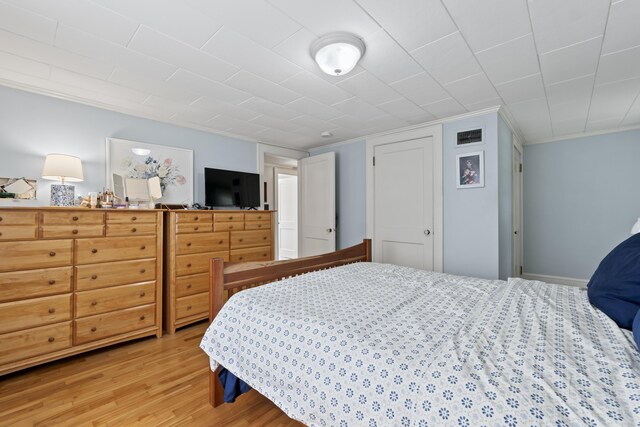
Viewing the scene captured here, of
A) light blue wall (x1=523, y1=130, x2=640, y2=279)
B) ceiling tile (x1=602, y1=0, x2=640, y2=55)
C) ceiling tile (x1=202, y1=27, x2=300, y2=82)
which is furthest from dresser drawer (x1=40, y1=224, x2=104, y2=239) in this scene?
light blue wall (x1=523, y1=130, x2=640, y2=279)

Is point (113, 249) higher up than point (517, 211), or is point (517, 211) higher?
point (517, 211)

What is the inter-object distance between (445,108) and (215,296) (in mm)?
2839

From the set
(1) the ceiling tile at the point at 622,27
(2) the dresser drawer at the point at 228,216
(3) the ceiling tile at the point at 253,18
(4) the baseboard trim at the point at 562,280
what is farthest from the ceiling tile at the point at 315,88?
(4) the baseboard trim at the point at 562,280

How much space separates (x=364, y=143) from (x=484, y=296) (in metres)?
2.87

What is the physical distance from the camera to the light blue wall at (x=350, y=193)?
4.17 meters

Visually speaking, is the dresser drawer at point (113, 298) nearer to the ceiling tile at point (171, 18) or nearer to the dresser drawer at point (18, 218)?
the dresser drawer at point (18, 218)

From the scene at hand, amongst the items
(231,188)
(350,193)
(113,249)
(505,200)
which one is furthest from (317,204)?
(113,249)

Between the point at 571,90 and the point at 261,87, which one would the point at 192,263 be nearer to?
the point at 261,87

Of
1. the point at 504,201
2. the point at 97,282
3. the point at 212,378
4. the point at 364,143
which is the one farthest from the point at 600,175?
the point at 97,282

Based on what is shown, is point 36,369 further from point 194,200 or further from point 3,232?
point 194,200

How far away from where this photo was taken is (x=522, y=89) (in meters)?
2.55

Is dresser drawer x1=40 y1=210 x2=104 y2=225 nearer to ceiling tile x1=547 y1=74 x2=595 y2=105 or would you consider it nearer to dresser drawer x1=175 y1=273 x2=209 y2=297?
dresser drawer x1=175 y1=273 x2=209 y2=297

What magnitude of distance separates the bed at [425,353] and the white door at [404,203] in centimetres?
166

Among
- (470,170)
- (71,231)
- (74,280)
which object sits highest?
(470,170)
